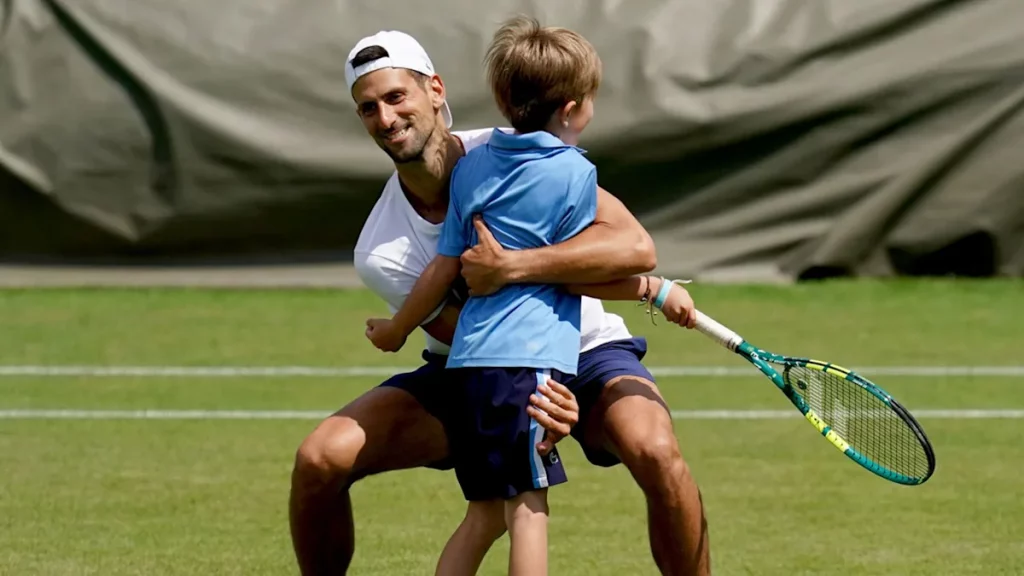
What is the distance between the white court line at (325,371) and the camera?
8414 mm

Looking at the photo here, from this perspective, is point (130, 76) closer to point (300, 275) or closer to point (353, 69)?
point (300, 275)

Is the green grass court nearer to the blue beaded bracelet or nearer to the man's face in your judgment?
the blue beaded bracelet

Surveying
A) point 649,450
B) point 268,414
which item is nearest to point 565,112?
point 649,450

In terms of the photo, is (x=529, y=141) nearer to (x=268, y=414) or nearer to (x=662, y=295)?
(x=662, y=295)

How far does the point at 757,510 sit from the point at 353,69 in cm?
226

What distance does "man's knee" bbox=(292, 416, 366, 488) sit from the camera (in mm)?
4480

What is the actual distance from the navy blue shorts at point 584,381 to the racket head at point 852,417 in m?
0.41

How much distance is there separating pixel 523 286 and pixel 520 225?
155 millimetres

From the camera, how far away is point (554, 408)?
4.24m

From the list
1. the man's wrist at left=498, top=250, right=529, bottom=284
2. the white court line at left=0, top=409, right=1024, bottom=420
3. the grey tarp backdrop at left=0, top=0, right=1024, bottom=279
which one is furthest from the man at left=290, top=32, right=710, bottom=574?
the grey tarp backdrop at left=0, top=0, right=1024, bottom=279

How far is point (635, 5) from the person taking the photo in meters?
11.3

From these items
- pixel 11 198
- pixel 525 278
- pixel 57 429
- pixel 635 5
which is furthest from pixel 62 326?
pixel 525 278

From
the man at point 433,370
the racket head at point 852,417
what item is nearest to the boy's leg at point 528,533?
the man at point 433,370

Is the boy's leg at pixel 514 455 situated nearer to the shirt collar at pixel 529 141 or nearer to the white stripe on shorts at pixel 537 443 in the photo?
the white stripe on shorts at pixel 537 443
